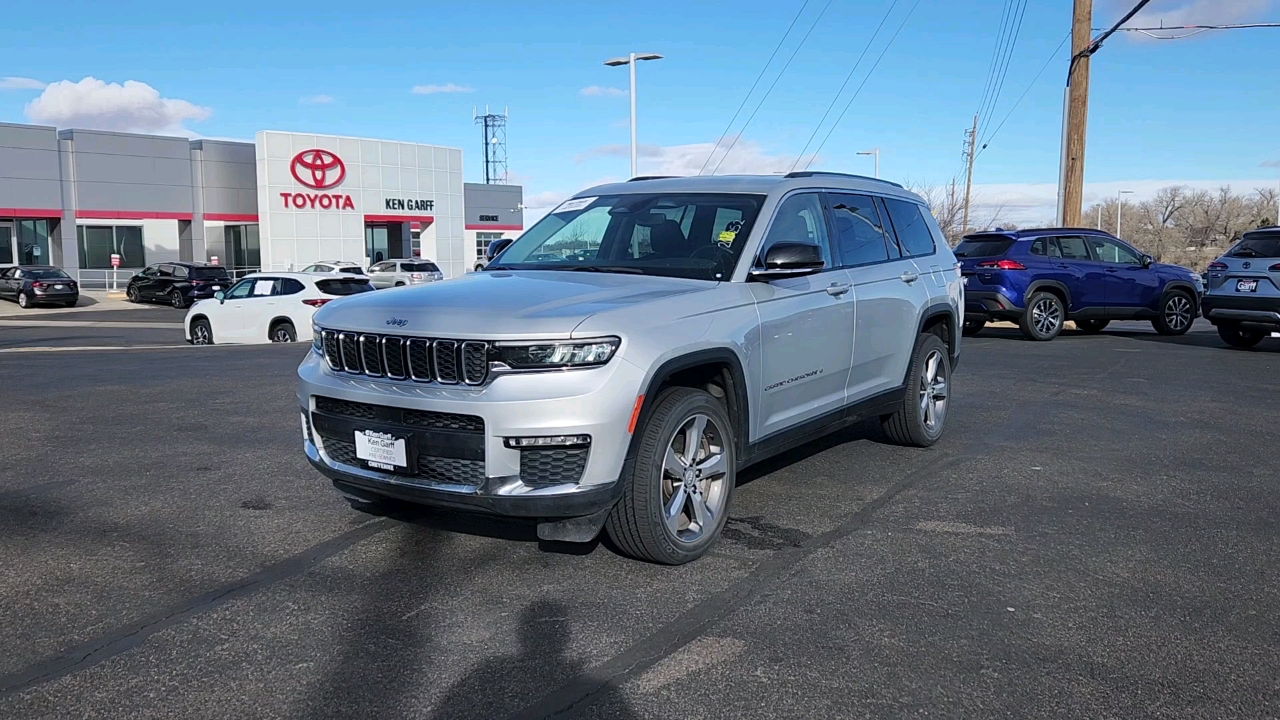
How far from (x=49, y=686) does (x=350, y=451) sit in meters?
1.54

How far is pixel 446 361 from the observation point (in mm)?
4355

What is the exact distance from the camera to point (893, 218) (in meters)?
7.20

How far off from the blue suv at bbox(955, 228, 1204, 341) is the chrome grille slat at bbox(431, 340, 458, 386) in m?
13.2

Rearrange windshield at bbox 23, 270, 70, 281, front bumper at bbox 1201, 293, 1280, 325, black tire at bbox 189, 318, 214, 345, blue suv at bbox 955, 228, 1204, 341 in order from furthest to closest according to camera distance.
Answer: windshield at bbox 23, 270, 70, 281 < black tire at bbox 189, 318, 214, 345 < blue suv at bbox 955, 228, 1204, 341 < front bumper at bbox 1201, 293, 1280, 325

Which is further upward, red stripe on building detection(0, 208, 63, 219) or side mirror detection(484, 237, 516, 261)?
red stripe on building detection(0, 208, 63, 219)

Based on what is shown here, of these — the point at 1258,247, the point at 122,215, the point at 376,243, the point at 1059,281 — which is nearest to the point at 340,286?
the point at 1059,281

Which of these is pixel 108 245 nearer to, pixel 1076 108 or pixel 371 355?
pixel 1076 108

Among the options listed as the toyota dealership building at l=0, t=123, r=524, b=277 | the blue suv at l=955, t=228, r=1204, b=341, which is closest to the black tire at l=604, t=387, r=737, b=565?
the blue suv at l=955, t=228, r=1204, b=341

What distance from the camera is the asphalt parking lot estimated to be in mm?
3480

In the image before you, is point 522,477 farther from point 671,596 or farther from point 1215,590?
point 1215,590

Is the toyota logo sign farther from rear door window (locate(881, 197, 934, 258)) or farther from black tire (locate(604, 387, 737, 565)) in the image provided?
black tire (locate(604, 387, 737, 565))

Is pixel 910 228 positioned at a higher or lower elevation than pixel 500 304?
higher

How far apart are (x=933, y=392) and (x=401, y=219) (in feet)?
142

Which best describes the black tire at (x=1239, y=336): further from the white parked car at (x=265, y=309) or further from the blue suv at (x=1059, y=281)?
the white parked car at (x=265, y=309)
